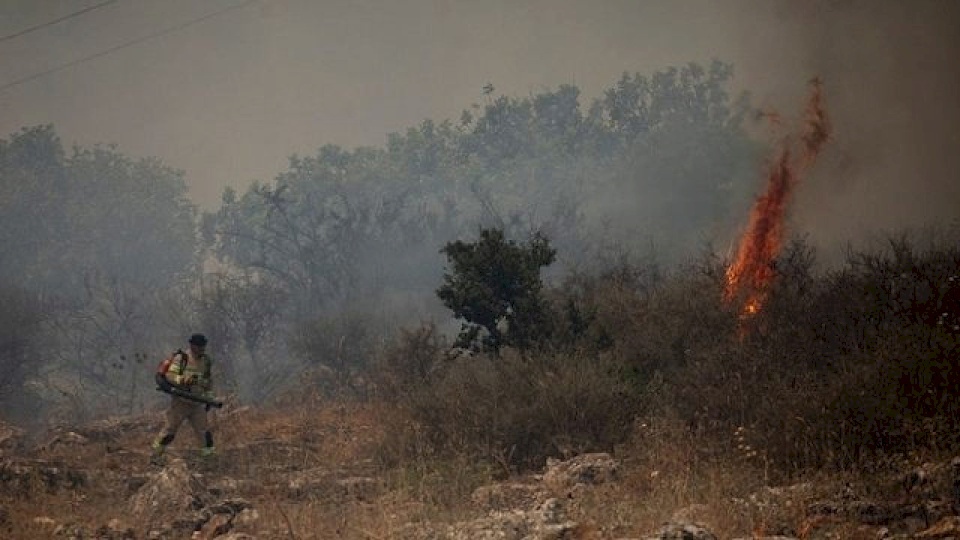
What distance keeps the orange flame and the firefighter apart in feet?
27.8

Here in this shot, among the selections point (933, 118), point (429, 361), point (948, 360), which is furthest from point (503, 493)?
point (933, 118)

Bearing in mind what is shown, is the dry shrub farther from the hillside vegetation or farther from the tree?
the tree

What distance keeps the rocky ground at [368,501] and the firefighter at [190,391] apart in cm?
48

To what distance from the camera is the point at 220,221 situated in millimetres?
62625

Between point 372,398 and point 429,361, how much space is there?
214 centimetres

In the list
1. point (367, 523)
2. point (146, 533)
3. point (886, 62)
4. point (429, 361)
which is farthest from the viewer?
point (886, 62)

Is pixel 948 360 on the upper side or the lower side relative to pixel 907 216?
lower

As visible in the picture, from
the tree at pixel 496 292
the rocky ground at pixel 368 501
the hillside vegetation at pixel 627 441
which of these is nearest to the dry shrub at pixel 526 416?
the hillside vegetation at pixel 627 441

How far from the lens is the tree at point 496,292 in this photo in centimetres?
1445

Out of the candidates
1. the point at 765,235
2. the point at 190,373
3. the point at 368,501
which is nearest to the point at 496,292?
the point at 190,373

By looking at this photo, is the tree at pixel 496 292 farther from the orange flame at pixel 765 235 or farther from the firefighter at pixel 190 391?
the firefighter at pixel 190 391

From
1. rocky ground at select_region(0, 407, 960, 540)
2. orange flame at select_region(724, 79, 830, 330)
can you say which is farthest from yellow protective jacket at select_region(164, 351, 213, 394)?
orange flame at select_region(724, 79, 830, 330)

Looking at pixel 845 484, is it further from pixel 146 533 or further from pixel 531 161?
pixel 531 161

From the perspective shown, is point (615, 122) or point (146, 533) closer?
point (146, 533)
